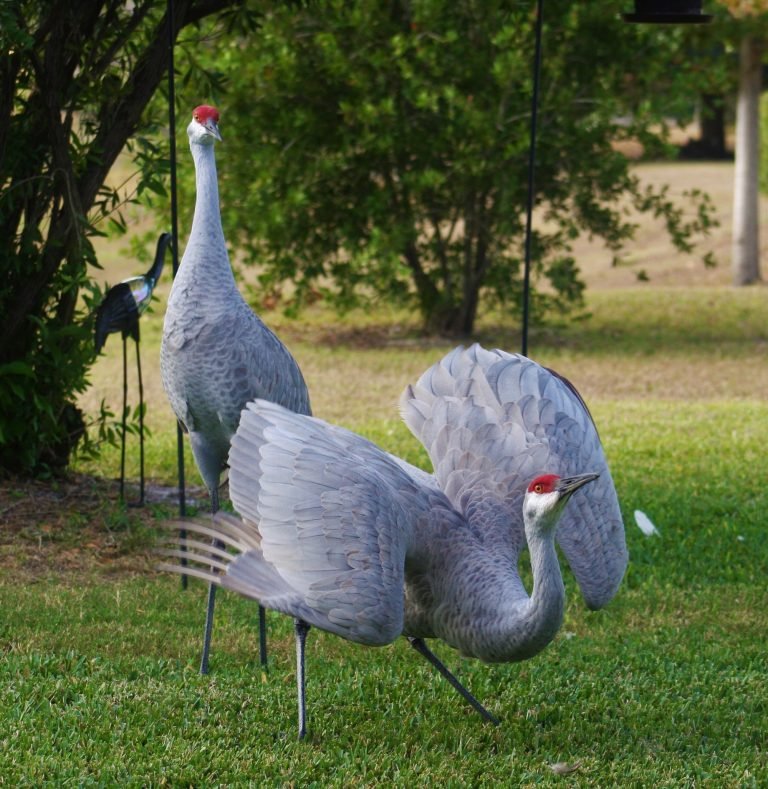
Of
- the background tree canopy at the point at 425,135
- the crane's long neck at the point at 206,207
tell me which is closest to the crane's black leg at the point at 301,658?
the crane's long neck at the point at 206,207

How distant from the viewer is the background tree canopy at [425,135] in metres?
11.7

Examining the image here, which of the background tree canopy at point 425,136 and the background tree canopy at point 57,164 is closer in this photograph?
the background tree canopy at point 57,164

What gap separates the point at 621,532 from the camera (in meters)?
4.39

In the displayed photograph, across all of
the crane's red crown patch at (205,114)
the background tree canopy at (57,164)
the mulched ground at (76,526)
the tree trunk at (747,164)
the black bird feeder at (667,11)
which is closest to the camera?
the crane's red crown patch at (205,114)

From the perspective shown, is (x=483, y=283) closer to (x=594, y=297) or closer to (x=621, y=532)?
(x=594, y=297)

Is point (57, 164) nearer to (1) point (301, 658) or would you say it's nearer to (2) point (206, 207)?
(2) point (206, 207)

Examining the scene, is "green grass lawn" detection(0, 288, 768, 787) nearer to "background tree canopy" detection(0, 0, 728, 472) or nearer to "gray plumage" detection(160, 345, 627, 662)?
"gray plumage" detection(160, 345, 627, 662)

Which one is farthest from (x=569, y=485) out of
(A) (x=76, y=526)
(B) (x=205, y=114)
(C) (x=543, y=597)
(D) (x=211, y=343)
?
(A) (x=76, y=526)

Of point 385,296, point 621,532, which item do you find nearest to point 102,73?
point 621,532

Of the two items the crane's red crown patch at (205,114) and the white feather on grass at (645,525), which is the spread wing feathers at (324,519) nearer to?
the crane's red crown patch at (205,114)

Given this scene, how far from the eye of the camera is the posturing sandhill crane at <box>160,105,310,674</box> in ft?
15.0

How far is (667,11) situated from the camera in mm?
5746

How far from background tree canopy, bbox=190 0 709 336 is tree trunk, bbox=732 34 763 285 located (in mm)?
3605

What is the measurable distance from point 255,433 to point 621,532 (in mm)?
1361
